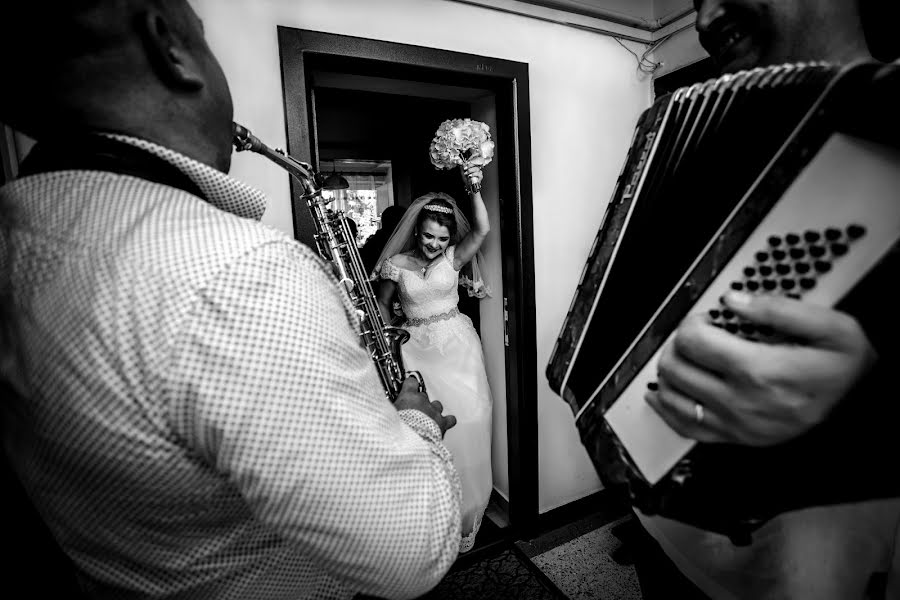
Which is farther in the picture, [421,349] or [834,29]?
[421,349]

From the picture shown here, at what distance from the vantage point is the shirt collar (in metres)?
0.61

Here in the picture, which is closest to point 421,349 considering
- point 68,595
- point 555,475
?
point 555,475

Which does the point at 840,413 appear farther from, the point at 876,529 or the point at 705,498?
the point at 876,529

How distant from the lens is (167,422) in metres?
0.52

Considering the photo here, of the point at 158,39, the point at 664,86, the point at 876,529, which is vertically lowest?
the point at 876,529

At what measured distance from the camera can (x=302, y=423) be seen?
0.53 m

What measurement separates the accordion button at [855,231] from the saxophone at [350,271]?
1.22m

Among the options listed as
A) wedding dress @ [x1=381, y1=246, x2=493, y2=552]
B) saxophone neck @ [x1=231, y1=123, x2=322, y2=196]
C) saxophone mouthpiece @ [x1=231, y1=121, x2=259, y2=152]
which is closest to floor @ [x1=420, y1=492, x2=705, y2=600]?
wedding dress @ [x1=381, y1=246, x2=493, y2=552]

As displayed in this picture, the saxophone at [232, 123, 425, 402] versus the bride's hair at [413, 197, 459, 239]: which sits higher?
the bride's hair at [413, 197, 459, 239]

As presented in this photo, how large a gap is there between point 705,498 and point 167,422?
2.44 ft

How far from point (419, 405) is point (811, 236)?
75cm

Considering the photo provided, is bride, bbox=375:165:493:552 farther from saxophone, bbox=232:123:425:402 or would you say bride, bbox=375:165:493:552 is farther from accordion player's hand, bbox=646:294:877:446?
accordion player's hand, bbox=646:294:877:446

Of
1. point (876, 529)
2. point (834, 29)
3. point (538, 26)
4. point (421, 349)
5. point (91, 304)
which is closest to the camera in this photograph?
Answer: point (91, 304)

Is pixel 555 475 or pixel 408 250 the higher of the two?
pixel 408 250
